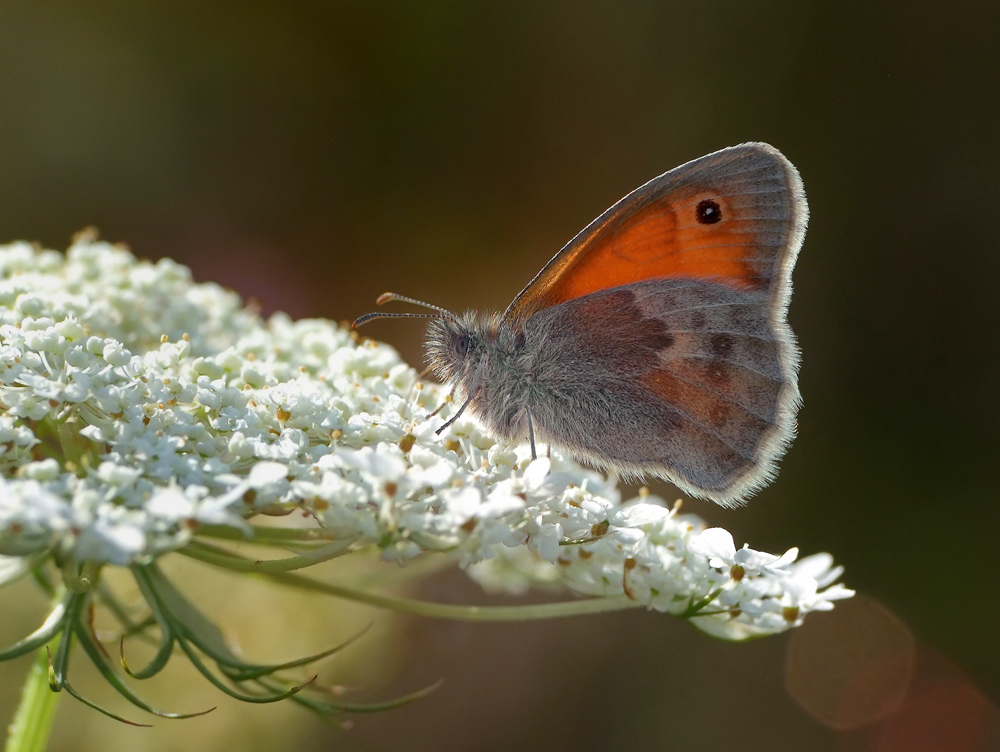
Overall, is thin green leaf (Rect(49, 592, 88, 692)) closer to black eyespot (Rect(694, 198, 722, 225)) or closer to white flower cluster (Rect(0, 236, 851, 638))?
white flower cluster (Rect(0, 236, 851, 638))

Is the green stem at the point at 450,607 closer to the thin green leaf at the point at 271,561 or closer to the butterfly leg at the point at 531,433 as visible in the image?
the thin green leaf at the point at 271,561

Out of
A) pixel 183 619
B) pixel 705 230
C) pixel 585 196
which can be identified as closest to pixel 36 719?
pixel 183 619

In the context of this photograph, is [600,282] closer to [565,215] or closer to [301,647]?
[301,647]

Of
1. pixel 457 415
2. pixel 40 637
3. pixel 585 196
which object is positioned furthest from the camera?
pixel 585 196

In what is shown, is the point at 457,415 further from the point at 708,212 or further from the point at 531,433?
the point at 708,212

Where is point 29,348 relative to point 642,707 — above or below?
above

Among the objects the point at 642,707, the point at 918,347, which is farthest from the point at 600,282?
the point at 918,347

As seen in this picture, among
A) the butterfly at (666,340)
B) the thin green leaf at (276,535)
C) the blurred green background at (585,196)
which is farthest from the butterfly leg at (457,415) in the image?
the blurred green background at (585,196)
